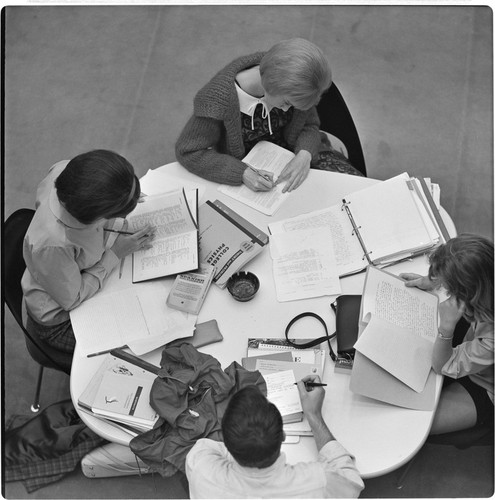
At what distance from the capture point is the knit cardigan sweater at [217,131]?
2.42 metres

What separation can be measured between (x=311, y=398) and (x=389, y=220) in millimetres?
772

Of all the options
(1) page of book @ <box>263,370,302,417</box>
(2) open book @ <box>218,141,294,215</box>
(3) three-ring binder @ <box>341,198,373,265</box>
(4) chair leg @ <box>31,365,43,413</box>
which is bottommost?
(4) chair leg @ <box>31,365,43,413</box>

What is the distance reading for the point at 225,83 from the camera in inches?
95.2

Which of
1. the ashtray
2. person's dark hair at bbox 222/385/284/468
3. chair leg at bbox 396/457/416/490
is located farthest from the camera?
chair leg at bbox 396/457/416/490

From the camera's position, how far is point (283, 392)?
1966 millimetres

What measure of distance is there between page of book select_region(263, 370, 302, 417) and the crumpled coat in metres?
0.04

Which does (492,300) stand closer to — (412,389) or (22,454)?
(412,389)

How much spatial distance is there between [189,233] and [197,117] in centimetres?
49

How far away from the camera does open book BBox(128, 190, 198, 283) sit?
7.32ft

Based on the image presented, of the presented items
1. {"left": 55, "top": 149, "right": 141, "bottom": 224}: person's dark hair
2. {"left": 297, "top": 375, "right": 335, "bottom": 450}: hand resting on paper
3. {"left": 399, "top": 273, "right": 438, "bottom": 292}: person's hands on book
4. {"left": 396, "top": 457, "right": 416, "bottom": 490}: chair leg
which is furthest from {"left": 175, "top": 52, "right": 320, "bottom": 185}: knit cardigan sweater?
{"left": 396, "top": 457, "right": 416, "bottom": 490}: chair leg

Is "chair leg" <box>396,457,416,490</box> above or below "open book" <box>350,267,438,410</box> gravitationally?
below

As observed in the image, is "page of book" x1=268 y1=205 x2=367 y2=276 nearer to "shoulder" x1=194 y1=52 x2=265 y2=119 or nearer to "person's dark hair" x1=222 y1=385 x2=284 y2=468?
"shoulder" x1=194 y1=52 x2=265 y2=119

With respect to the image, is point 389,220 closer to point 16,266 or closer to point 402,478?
point 402,478

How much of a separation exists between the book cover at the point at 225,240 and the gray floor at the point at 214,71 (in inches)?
53.5
